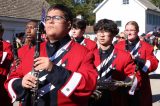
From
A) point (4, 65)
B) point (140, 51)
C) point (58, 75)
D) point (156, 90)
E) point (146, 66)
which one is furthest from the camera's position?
point (156, 90)

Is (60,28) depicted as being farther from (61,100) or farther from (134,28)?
(134,28)

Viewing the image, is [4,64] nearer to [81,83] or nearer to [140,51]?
[140,51]

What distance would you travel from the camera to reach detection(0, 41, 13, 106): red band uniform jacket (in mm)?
6367

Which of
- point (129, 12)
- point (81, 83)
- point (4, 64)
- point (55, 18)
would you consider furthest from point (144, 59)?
point (129, 12)

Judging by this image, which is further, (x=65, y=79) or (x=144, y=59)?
(x=144, y=59)

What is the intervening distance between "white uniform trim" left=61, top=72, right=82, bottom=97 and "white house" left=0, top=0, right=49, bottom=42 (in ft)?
86.2

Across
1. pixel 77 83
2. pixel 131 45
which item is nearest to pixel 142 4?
pixel 131 45

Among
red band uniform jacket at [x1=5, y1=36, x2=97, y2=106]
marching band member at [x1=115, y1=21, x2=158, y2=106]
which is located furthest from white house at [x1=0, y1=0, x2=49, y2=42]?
red band uniform jacket at [x1=5, y1=36, x2=97, y2=106]

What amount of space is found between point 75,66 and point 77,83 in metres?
0.25

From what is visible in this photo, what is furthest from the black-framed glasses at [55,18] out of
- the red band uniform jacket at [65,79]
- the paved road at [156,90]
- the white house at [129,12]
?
the white house at [129,12]

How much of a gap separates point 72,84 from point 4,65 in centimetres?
289

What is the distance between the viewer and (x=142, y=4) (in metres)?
60.8

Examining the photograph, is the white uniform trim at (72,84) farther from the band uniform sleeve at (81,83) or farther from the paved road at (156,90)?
the paved road at (156,90)

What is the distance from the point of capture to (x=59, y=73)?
11.9ft
